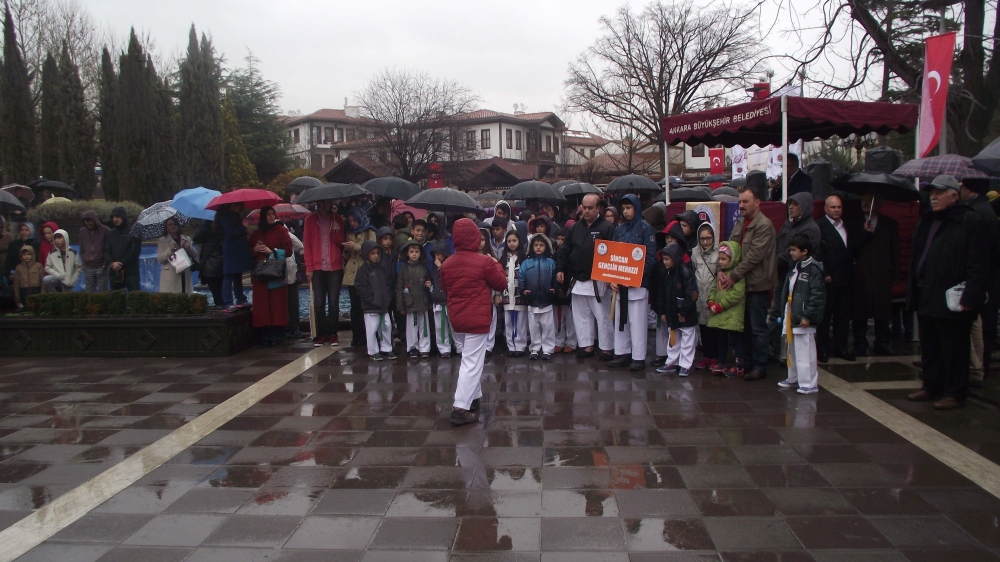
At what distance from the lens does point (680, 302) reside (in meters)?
7.62

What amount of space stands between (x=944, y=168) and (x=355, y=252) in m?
7.08

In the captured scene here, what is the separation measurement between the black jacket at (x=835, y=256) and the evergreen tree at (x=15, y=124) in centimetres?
A: 2909

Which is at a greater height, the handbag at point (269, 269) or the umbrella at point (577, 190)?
the umbrella at point (577, 190)

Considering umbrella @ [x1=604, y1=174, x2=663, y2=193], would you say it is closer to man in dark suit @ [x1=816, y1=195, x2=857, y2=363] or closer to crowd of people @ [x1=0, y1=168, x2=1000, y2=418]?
crowd of people @ [x1=0, y1=168, x2=1000, y2=418]

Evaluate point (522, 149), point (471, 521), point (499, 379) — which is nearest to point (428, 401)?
point (499, 379)

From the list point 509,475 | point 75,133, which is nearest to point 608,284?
point 509,475

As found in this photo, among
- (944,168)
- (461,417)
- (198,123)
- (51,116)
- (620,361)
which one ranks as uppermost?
(198,123)

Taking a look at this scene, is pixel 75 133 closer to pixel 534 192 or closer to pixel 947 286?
pixel 534 192

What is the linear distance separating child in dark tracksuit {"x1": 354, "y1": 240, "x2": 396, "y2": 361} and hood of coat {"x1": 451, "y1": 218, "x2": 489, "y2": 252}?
2.79 m

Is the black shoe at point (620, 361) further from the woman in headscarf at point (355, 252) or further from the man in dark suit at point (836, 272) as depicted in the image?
the woman in headscarf at point (355, 252)

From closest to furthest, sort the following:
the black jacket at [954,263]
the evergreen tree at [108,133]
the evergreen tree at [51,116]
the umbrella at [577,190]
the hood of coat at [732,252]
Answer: the black jacket at [954,263] < the hood of coat at [732,252] < the umbrella at [577,190] < the evergreen tree at [51,116] < the evergreen tree at [108,133]

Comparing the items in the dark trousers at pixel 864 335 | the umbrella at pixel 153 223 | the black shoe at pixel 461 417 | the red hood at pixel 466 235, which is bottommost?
the black shoe at pixel 461 417

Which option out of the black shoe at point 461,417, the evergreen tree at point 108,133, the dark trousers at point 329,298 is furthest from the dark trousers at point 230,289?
the evergreen tree at point 108,133

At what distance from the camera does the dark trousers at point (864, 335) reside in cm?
852
